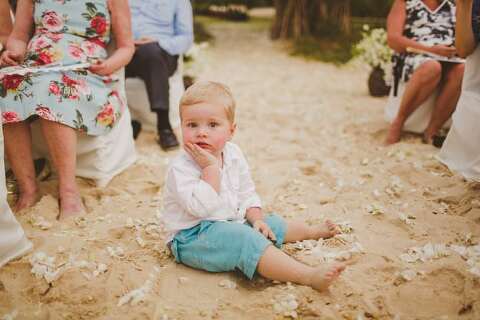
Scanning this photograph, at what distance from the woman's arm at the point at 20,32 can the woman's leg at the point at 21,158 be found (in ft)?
1.55

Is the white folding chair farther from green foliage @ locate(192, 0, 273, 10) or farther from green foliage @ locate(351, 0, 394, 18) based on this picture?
green foliage @ locate(192, 0, 273, 10)

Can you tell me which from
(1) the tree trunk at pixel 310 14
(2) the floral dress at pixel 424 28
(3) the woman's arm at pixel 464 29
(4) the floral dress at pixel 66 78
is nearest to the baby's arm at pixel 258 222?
(4) the floral dress at pixel 66 78

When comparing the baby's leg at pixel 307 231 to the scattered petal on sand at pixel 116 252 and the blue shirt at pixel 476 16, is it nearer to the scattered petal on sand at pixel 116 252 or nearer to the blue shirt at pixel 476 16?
the scattered petal on sand at pixel 116 252

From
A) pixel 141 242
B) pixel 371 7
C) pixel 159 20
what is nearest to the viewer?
pixel 141 242

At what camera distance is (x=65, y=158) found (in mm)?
2627

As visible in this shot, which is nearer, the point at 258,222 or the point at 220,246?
the point at 220,246

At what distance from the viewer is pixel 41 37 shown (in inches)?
108

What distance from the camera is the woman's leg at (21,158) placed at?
8.38ft

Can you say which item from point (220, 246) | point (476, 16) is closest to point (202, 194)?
point (220, 246)

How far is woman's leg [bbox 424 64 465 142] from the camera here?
3.64 metres

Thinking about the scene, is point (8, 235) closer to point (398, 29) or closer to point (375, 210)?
point (375, 210)

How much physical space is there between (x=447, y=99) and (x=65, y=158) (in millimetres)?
3104

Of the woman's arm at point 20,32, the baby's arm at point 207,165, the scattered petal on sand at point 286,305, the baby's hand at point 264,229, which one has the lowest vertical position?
the scattered petal on sand at point 286,305

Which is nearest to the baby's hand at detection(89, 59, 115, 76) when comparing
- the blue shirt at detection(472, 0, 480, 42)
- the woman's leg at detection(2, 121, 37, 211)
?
the woman's leg at detection(2, 121, 37, 211)
